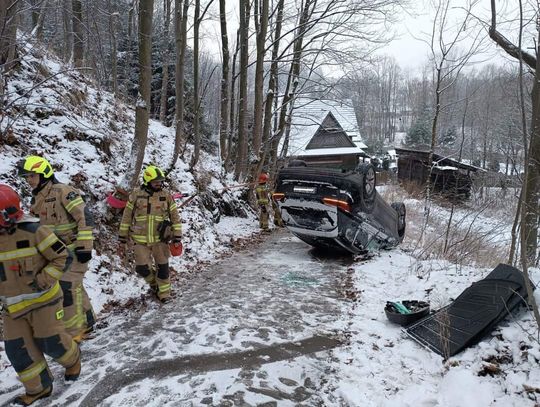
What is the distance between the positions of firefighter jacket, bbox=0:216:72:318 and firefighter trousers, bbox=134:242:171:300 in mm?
2183

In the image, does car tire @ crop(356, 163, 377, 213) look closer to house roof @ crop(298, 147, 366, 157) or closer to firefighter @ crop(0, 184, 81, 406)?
firefighter @ crop(0, 184, 81, 406)

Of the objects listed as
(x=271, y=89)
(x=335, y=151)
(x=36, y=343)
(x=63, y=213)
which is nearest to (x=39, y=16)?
(x=271, y=89)

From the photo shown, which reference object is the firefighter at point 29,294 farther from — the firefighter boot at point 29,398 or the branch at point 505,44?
the branch at point 505,44

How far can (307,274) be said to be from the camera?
711 centimetres

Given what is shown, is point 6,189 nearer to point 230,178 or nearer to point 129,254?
point 129,254

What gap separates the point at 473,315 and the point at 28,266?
4269 mm

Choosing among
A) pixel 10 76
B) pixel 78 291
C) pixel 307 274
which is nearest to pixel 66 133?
pixel 10 76

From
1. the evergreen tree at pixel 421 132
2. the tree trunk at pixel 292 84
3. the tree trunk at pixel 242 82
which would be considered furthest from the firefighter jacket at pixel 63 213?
the evergreen tree at pixel 421 132

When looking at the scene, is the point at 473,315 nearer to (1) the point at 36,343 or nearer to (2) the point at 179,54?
(1) the point at 36,343

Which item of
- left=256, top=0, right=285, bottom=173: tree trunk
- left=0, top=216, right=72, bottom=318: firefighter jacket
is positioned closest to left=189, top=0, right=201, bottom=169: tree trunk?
left=256, top=0, right=285, bottom=173: tree trunk

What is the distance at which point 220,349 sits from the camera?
4.07 metres

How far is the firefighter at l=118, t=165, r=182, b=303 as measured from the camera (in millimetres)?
5445

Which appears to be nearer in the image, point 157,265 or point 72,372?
point 72,372

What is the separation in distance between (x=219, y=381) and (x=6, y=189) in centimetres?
245
